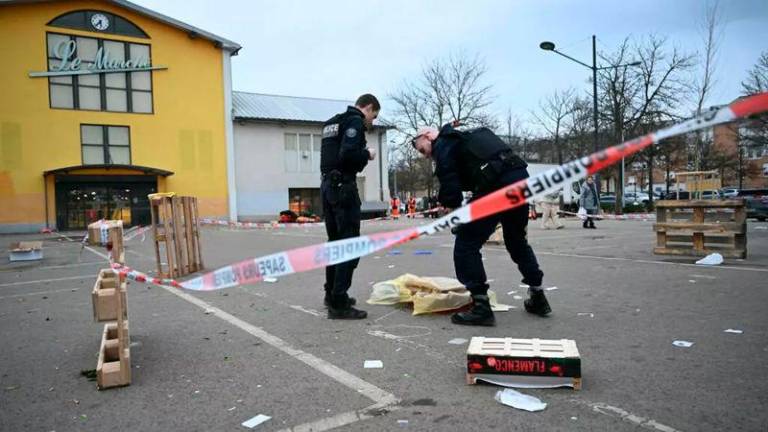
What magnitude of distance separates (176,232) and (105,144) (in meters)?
23.1

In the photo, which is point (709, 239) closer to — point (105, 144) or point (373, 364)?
point (373, 364)

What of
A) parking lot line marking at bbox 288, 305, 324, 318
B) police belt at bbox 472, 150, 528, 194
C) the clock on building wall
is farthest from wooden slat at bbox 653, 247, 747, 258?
the clock on building wall

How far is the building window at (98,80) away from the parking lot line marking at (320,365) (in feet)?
87.0

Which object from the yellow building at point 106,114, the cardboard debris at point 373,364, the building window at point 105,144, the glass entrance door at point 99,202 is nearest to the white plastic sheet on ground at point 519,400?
the cardboard debris at point 373,364

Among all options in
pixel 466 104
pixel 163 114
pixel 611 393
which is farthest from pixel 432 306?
pixel 466 104

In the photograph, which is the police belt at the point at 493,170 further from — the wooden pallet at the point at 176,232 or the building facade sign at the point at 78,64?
the building facade sign at the point at 78,64

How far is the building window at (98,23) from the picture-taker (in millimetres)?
26828

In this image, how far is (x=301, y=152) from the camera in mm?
34844

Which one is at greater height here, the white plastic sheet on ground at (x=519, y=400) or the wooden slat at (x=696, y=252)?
the wooden slat at (x=696, y=252)

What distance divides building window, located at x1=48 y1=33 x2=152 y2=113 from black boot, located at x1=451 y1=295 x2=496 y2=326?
28.4 m

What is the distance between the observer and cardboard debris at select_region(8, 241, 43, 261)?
37.7ft

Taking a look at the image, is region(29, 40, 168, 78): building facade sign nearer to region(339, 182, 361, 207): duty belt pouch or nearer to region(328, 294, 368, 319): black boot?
region(339, 182, 361, 207): duty belt pouch

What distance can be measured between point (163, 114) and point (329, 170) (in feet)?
88.7

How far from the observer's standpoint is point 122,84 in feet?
92.1
